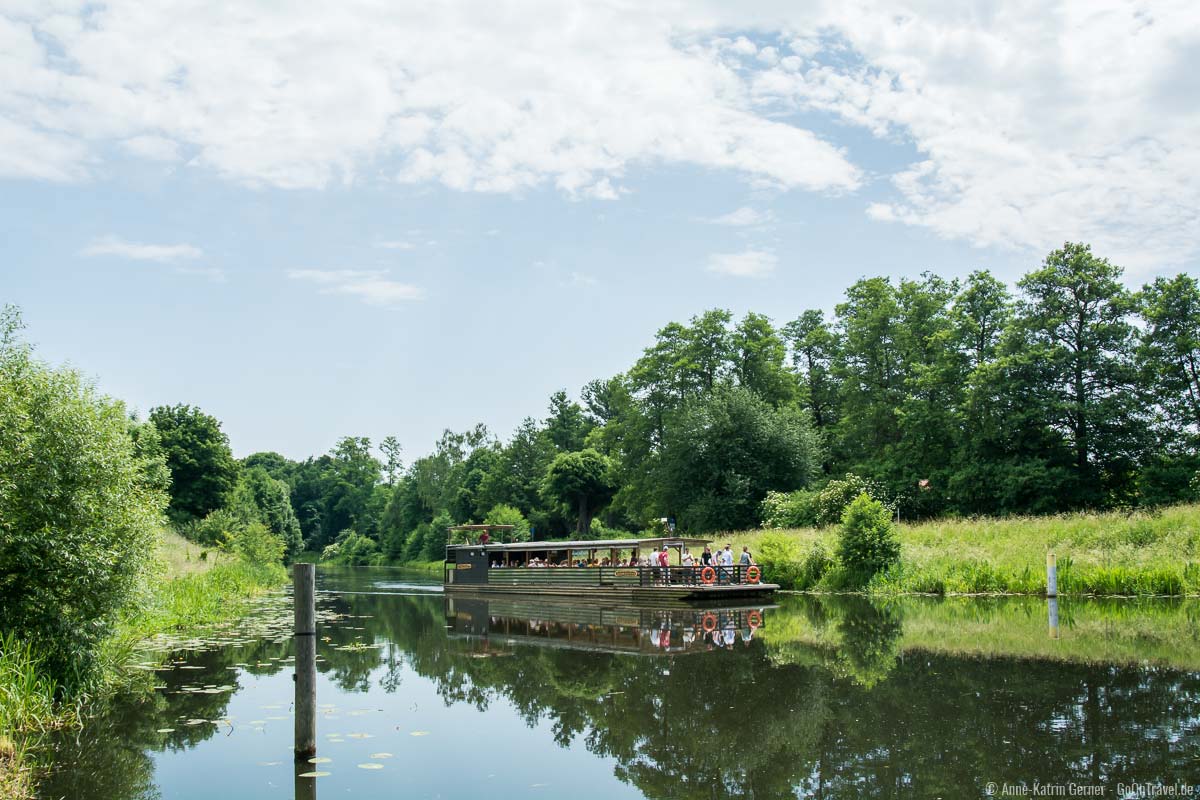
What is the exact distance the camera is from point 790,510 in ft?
136

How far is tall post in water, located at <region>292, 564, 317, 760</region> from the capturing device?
9.36m

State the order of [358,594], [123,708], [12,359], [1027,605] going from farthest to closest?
[358,594] < [1027,605] < [12,359] < [123,708]

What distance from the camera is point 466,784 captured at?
9188 mm

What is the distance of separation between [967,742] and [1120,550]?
18.9 m

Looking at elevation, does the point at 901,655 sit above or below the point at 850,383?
below

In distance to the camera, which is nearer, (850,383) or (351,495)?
(850,383)

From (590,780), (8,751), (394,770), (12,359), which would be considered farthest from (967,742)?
(12,359)

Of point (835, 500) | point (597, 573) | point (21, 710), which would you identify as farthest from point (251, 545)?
point (21, 710)

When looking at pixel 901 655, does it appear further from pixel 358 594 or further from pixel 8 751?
pixel 358 594

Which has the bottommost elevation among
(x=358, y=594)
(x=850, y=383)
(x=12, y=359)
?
(x=358, y=594)

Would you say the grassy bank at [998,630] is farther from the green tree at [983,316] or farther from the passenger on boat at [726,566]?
the green tree at [983,316]

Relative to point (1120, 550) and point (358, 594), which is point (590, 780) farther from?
point (358, 594)

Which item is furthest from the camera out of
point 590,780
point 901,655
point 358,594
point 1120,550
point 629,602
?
point 358,594

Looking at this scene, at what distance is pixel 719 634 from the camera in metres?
19.9
